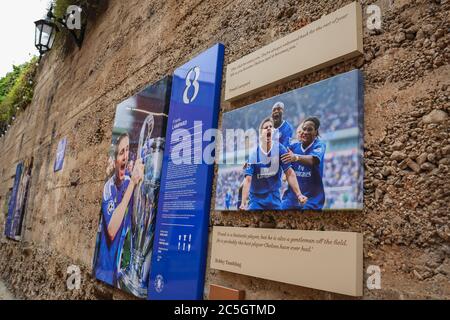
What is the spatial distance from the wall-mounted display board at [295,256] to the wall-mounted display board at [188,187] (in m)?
0.22

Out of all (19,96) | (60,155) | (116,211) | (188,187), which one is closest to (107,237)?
(116,211)

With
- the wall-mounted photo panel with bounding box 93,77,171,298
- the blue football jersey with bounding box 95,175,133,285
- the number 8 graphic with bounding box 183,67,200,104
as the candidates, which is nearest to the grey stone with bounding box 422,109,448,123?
the number 8 graphic with bounding box 183,67,200,104

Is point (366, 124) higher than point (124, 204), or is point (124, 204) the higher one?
point (366, 124)

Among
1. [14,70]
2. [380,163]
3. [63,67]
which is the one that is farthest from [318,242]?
[14,70]

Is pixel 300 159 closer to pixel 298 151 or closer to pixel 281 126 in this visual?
pixel 298 151

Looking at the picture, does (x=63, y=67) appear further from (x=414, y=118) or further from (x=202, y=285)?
(x=414, y=118)

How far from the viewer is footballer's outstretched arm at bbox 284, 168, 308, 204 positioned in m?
1.60

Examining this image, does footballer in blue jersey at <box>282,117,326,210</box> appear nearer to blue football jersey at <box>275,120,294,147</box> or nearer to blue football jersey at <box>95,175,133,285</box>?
blue football jersey at <box>275,120,294,147</box>

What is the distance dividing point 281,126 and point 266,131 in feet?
0.34

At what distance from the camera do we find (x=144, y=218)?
272 cm

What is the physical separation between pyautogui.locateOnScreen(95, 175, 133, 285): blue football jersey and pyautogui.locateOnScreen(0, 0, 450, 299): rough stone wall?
15cm

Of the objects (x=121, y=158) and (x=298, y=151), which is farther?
(x=121, y=158)

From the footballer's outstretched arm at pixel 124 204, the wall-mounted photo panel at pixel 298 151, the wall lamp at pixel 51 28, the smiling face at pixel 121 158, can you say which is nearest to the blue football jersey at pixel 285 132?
the wall-mounted photo panel at pixel 298 151

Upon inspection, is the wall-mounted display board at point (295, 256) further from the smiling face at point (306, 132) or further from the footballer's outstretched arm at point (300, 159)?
the smiling face at point (306, 132)
